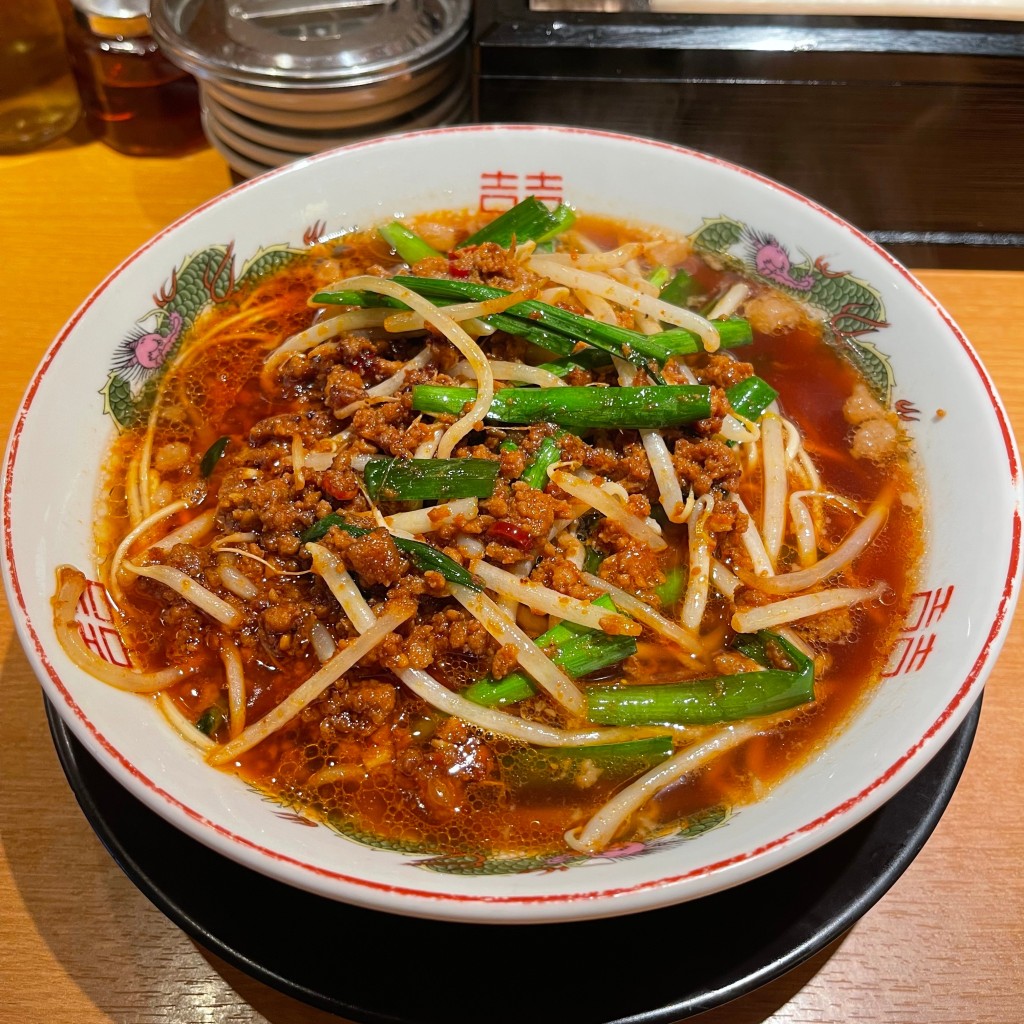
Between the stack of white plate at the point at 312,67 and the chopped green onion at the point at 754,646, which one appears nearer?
the chopped green onion at the point at 754,646

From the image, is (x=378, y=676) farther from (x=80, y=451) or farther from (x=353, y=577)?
(x=80, y=451)

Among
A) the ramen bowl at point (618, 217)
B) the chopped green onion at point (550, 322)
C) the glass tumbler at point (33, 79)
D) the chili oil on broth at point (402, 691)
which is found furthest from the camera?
the glass tumbler at point (33, 79)

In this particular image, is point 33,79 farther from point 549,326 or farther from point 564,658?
point 564,658

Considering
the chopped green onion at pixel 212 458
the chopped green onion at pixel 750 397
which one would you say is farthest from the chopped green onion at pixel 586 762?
the chopped green onion at pixel 212 458

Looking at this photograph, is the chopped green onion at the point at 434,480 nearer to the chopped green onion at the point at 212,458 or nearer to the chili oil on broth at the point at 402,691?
the chili oil on broth at the point at 402,691

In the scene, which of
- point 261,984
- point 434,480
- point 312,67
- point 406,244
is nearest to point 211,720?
point 261,984

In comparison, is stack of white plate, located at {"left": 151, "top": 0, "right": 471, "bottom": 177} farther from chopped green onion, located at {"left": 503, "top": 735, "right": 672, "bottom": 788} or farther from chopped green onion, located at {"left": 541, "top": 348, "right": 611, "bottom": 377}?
chopped green onion, located at {"left": 503, "top": 735, "right": 672, "bottom": 788}
